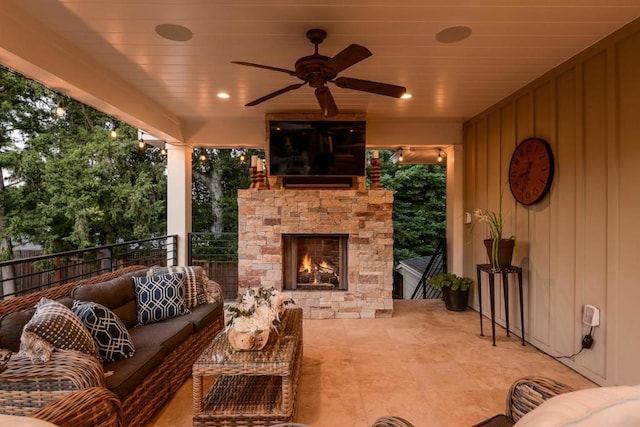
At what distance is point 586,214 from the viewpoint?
106 inches

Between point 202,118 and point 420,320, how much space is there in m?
3.87

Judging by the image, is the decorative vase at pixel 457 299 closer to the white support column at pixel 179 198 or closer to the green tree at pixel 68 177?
the white support column at pixel 179 198

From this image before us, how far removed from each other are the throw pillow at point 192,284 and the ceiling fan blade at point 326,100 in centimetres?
191

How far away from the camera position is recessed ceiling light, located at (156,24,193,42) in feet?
7.70

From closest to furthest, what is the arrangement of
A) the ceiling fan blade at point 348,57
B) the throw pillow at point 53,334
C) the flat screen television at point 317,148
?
the throw pillow at point 53,334, the ceiling fan blade at point 348,57, the flat screen television at point 317,148

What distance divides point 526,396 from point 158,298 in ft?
8.45

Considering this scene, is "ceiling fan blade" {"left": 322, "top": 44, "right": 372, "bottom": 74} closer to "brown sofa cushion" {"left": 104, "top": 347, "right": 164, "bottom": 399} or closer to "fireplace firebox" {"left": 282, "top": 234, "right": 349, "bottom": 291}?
"brown sofa cushion" {"left": 104, "top": 347, "right": 164, "bottom": 399}

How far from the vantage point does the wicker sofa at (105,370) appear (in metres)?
1.35

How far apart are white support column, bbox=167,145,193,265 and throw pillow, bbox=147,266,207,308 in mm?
1667

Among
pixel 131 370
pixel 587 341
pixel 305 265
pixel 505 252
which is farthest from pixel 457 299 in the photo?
pixel 131 370

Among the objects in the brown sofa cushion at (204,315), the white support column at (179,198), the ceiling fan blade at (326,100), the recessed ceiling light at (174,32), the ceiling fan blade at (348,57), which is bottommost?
the brown sofa cushion at (204,315)

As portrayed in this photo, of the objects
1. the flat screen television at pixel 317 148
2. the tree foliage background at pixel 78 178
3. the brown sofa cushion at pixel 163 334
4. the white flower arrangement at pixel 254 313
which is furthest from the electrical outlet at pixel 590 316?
the tree foliage background at pixel 78 178

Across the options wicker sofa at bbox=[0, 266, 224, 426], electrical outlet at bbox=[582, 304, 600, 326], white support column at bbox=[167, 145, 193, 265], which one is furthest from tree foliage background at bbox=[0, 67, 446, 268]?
electrical outlet at bbox=[582, 304, 600, 326]

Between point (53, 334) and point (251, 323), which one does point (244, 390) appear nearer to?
point (251, 323)
